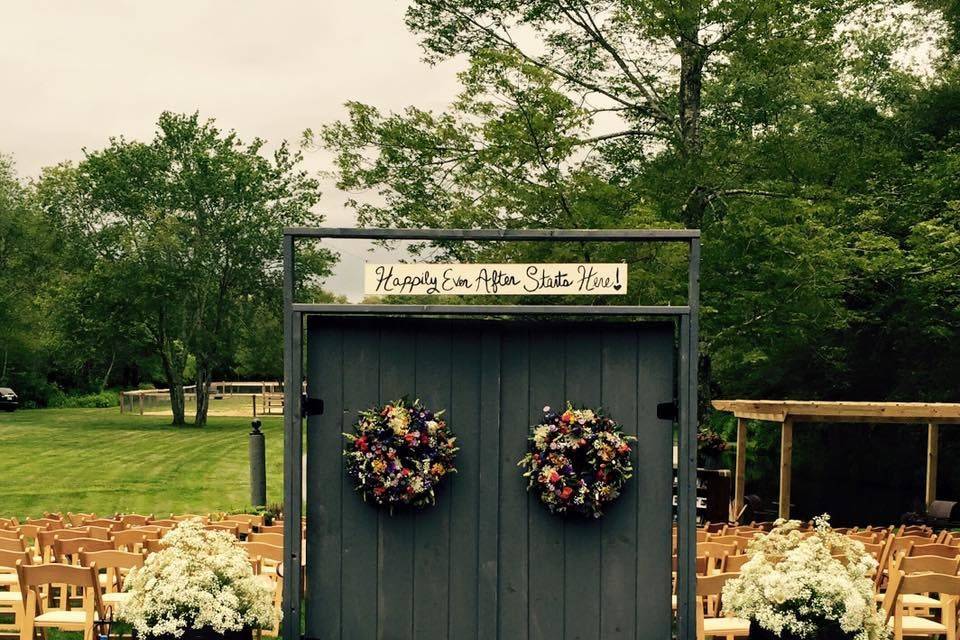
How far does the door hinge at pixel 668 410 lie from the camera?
278 inches

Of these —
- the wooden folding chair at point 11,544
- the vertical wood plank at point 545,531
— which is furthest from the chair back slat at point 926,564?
the wooden folding chair at point 11,544

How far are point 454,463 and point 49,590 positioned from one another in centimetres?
399

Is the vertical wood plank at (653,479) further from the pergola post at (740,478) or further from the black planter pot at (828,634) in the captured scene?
the pergola post at (740,478)

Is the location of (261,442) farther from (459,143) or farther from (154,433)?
(154,433)

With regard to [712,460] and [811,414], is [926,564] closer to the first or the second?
[811,414]

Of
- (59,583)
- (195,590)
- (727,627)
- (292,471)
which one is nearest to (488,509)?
(292,471)

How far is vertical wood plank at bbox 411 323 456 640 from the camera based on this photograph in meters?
7.02

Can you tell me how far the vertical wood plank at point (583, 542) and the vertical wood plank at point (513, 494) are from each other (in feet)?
0.90

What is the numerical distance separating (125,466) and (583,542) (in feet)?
85.9

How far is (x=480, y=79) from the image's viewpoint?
2223 centimetres

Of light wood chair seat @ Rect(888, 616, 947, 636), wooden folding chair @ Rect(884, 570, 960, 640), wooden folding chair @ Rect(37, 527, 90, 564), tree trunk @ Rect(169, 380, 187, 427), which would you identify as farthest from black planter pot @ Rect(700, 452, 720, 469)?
tree trunk @ Rect(169, 380, 187, 427)

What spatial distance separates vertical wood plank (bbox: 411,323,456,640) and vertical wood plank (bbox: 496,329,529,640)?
1.15ft

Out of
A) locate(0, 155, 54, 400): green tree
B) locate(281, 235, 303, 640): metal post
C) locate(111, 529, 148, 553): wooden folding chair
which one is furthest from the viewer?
locate(0, 155, 54, 400): green tree

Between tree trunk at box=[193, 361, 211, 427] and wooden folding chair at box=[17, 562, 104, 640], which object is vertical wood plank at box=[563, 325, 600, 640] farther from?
tree trunk at box=[193, 361, 211, 427]
